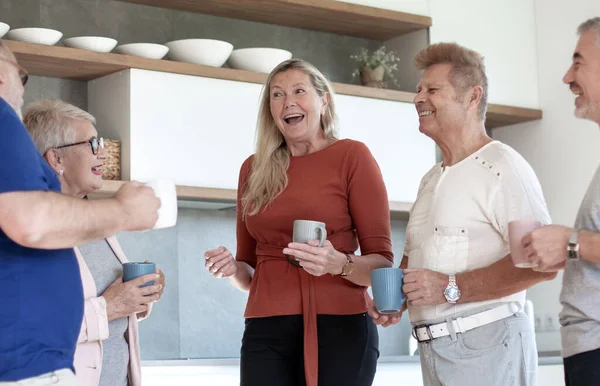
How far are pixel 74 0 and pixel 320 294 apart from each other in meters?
1.88

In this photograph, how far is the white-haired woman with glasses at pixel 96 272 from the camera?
2020mm

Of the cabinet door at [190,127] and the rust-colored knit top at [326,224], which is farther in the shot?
the cabinet door at [190,127]

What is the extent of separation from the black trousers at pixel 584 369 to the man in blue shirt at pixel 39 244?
77cm

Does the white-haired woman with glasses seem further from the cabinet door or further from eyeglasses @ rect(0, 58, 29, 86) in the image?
the cabinet door

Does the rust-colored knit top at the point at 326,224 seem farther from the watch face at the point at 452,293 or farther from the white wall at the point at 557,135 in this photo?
the white wall at the point at 557,135

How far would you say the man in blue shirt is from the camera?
1318 mm

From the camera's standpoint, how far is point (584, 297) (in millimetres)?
1630

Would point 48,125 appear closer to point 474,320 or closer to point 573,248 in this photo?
point 474,320

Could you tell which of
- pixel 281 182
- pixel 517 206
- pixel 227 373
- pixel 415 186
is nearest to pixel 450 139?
pixel 517 206

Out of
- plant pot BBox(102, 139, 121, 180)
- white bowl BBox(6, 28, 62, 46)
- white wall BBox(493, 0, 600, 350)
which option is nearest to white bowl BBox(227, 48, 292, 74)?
plant pot BBox(102, 139, 121, 180)

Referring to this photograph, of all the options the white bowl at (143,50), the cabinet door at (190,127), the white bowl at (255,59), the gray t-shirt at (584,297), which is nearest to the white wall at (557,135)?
the white bowl at (255,59)

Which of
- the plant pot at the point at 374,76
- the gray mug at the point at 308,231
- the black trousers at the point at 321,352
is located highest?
the plant pot at the point at 374,76

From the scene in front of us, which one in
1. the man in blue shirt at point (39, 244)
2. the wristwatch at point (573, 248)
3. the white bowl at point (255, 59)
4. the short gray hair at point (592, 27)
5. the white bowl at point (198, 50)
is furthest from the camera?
the white bowl at point (255, 59)

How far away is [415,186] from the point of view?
3.90 meters
